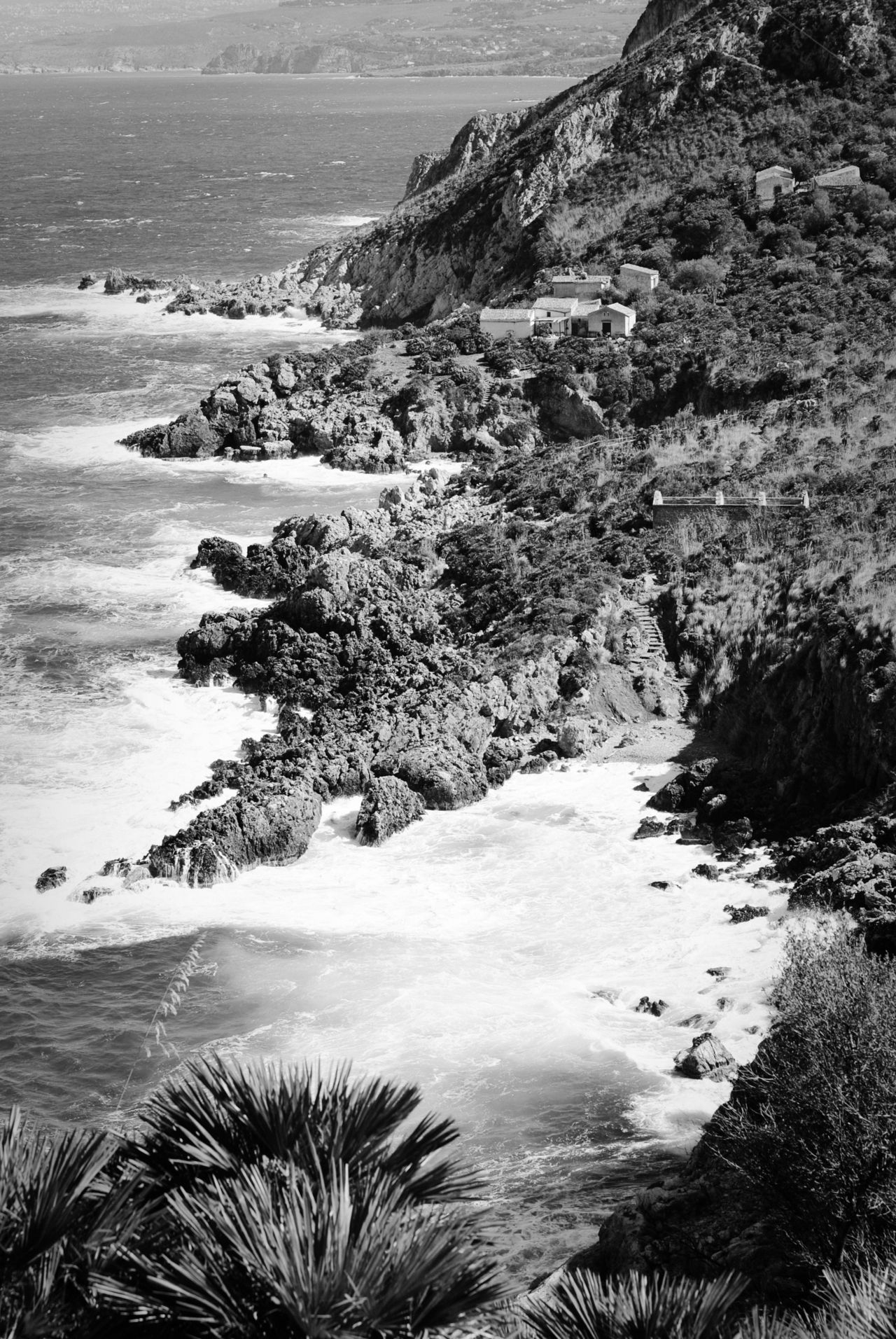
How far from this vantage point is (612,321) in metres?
71.2

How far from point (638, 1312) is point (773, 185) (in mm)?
76613

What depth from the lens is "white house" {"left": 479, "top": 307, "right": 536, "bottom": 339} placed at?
73.4 m

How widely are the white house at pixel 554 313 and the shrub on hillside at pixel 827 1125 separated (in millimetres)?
56043

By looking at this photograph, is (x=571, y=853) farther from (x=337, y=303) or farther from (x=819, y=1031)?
(x=337, y=303)

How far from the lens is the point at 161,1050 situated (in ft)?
92.5

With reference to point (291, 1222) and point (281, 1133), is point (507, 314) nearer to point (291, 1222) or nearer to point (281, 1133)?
point (281, 1133)

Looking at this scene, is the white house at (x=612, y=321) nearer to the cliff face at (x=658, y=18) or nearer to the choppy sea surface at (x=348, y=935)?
the choppy sea surface at (x=348, y=935)

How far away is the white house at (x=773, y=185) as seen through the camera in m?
80.8

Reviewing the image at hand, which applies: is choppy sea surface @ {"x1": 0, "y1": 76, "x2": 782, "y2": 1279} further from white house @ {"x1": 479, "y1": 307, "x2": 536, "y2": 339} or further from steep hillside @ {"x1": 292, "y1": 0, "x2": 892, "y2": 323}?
steep hillside @ {"x1": 292, "y1": 0, "x2": 892, "y2": 323}

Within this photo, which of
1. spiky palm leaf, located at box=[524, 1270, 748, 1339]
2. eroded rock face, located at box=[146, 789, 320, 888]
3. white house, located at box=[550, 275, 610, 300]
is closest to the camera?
spiky palm leaf, located at box=[524, 1270, 748, 1339]

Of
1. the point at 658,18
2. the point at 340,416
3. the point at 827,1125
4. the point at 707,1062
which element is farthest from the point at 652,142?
the point at 827,1125

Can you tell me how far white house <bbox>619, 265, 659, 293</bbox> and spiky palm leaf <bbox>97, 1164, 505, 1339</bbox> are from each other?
6801 cm

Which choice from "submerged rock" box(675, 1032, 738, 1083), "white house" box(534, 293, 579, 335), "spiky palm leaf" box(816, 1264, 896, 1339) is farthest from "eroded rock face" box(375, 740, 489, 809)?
"white house" box(534, 293, 579, 335)

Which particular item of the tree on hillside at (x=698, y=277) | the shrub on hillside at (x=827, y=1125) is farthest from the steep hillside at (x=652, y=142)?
the shrub on hillside at (x=827, y=1125)
